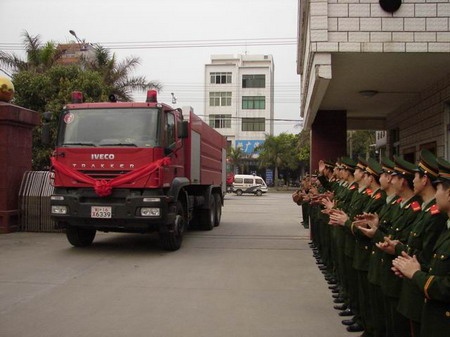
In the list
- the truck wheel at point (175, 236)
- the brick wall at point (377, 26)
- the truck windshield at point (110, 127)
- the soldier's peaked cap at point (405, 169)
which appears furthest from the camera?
the truck wheel at point (175, 236)

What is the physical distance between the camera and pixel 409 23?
21.0ft

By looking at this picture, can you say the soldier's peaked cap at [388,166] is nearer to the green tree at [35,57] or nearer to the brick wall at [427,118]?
the brick wall at [427,118]

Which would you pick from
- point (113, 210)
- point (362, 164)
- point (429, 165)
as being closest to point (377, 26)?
point (362, 164)

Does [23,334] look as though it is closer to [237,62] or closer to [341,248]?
[341,248]

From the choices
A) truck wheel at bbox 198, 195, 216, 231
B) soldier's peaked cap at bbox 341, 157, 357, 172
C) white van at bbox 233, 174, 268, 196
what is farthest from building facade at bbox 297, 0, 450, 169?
white van at bbox 233, 174, 268, 196

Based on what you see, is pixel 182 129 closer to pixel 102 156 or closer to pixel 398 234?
pixel 102 156

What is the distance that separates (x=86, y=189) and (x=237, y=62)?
1943 inches

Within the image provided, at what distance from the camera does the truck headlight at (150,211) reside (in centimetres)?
815

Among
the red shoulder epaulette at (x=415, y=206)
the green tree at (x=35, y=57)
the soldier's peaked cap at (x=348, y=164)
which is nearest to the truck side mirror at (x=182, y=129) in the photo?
the soldier's peaked cap at (x=348, y=164)

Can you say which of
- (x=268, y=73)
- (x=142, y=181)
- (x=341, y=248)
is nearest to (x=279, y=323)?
(x=341, y=248)

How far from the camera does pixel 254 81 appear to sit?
5497 cm

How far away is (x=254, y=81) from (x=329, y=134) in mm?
44186

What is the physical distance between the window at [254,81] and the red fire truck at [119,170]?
153 feet

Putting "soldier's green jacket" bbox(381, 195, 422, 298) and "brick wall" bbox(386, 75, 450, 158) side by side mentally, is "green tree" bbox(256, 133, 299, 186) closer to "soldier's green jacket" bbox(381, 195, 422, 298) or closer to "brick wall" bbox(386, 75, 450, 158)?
"brick wall" bbox(386, 75, 450, 158)
